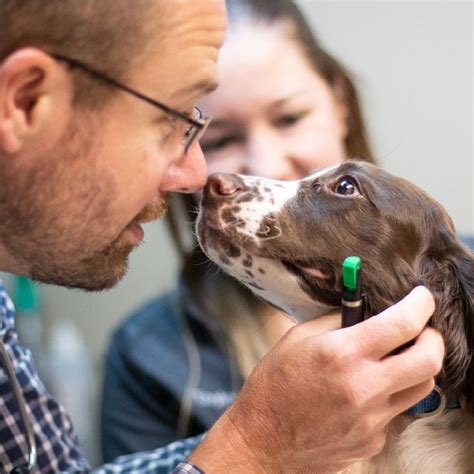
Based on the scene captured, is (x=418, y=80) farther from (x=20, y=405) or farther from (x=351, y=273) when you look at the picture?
(x=20, y=405)

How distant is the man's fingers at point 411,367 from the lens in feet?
3.50

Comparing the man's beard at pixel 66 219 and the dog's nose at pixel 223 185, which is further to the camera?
the dog's nose at pixel 223 185

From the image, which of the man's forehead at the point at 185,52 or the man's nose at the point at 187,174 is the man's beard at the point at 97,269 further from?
the man's forehead at the point at 185,52

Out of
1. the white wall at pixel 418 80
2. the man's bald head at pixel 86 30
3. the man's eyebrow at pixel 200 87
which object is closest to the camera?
the man's bald head at pixel 86 30

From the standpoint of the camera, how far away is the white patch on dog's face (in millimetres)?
1211

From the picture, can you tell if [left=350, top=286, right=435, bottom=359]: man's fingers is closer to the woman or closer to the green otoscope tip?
the green otoscope tip

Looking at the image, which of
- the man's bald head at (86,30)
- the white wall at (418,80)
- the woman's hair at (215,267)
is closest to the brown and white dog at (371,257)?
the man's bald head at (86,30)

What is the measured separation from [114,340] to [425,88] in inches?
42.4

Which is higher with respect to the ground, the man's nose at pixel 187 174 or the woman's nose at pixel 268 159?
the man's nose at pixel 187 174

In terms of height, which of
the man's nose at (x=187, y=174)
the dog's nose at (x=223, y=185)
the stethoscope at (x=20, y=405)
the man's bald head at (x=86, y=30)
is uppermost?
the man's bald head at (x=86, y=30)

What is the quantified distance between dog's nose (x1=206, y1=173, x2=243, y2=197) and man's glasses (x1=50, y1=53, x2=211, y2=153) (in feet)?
0.21

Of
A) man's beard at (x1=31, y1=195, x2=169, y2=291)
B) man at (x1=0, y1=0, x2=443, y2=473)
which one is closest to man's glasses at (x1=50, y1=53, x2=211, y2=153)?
man at (x1=0, y1=0, x2=443, y2=473)

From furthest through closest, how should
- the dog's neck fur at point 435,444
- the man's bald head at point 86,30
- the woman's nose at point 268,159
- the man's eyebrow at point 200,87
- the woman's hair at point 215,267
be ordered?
the woman's hair at point 215,267 < the woman's nose at point 268,159 < the dog's neck fur at point 435,444 < the man's eyebrow at point 200,87 < the man's bald head at point 86,30

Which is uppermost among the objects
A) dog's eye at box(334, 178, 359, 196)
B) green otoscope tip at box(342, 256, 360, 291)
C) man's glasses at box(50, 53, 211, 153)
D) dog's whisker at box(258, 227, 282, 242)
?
man's glasses at box(50, 53, 211, 153)
